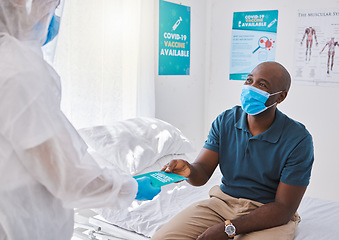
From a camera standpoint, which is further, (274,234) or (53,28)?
(274,234)

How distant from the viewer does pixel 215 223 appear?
1.55m

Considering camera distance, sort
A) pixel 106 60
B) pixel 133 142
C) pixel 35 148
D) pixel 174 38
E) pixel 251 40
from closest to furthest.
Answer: pixel 35 148, pixel 133 142, pixel 106 60, pixel 174 38, pixel 251 40

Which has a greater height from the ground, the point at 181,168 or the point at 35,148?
the point at 35,148

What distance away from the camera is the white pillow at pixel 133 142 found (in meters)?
2.14

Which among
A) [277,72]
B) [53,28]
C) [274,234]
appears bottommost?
[274,234]

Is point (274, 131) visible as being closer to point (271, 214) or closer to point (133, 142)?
point (271, 214)

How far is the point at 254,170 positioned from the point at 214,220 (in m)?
0.29

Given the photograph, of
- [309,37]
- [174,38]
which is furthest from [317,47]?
[174,38]

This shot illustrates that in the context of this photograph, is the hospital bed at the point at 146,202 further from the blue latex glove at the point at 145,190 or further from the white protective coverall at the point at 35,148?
the white protective coverall at the point at 35,148

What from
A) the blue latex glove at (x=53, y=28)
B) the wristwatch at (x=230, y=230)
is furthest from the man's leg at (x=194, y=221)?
the blue latex glove at (x=53, y=28)

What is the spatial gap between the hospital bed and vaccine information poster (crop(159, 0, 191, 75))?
32.6 inches

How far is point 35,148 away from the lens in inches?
35.2

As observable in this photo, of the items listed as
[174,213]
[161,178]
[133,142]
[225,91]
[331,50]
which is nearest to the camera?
[161,178]

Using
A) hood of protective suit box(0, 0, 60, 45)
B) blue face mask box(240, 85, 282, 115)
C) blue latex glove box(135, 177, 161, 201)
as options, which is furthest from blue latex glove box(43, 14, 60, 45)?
blue face mask box(240, 85, 282, 115)
